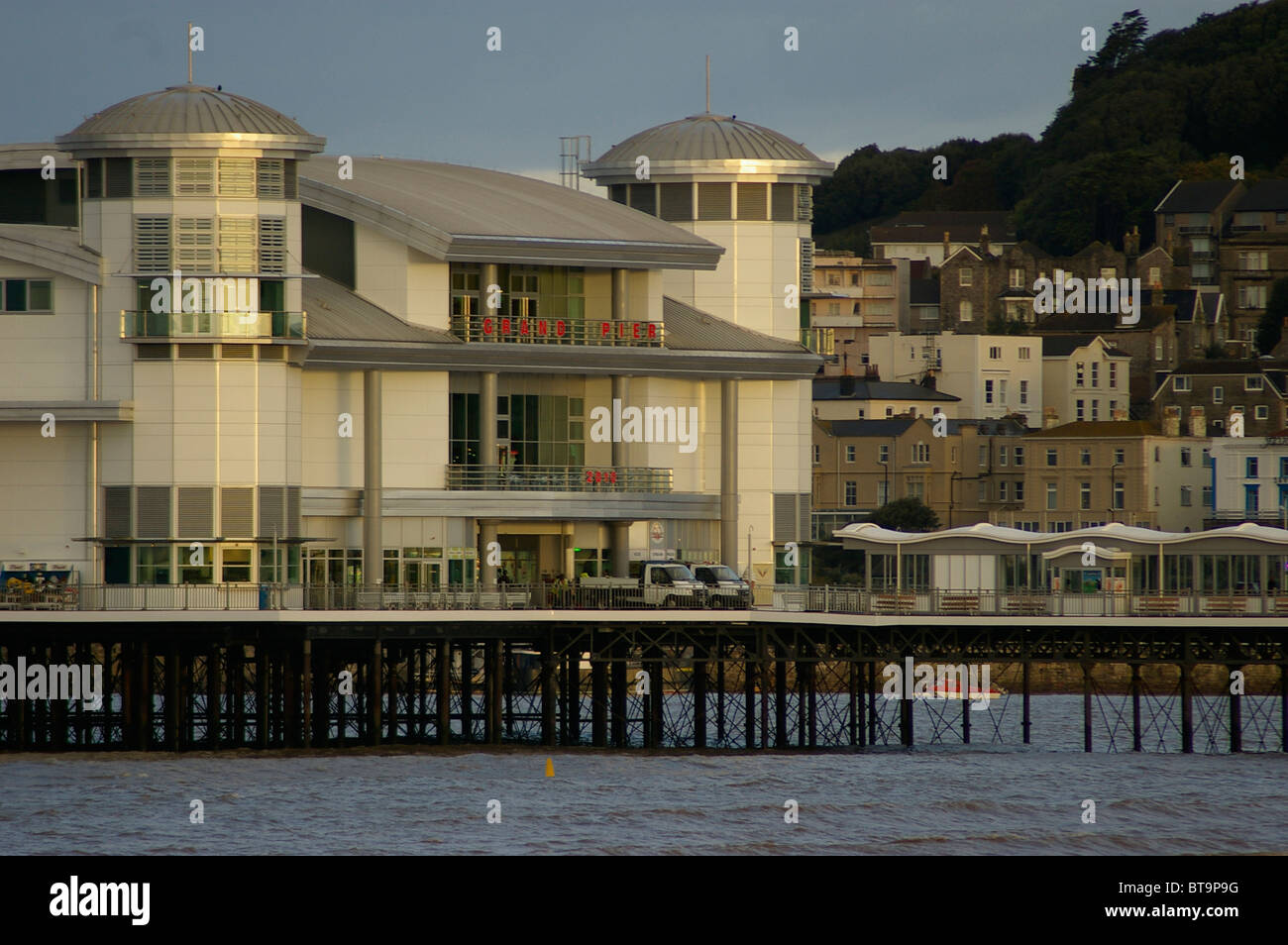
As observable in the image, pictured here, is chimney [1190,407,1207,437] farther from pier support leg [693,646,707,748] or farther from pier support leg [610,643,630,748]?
pier support leg [610,643,630,748]

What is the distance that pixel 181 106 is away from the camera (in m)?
82.9

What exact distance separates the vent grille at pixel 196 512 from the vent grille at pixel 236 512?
12.5 inches

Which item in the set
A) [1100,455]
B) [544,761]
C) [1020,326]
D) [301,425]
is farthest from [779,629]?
[1020,326]

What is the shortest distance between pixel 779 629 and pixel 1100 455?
75.2m

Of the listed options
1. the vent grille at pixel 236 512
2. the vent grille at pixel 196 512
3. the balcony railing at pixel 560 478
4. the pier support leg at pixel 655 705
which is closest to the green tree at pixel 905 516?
the balcony railing at pixel 560 478

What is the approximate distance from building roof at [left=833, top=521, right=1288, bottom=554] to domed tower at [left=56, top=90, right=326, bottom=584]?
19561 mm

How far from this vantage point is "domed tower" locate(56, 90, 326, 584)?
81.9 metres

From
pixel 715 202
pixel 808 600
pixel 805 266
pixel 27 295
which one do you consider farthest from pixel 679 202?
pixel 27 295

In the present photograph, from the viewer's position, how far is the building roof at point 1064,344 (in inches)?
7136

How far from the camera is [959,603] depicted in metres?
84.1

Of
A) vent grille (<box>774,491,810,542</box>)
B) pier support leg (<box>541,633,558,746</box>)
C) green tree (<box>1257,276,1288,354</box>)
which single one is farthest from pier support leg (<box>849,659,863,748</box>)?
green tree (<box>1257,276,1288,354</box>)

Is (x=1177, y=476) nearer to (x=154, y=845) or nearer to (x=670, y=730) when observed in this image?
(x=670, y=730)

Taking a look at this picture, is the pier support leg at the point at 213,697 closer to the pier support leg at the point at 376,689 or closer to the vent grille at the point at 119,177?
the pier support leg at the point at 376,689

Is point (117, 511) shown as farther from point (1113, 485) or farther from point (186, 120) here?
point (1113, 485)
